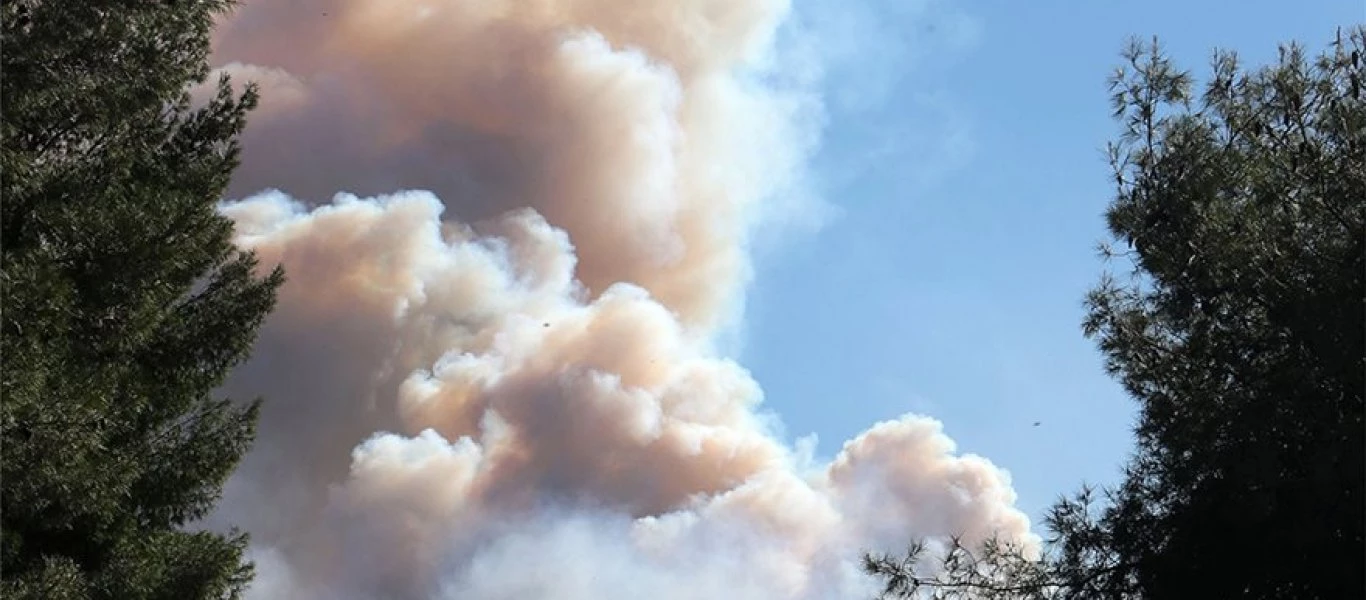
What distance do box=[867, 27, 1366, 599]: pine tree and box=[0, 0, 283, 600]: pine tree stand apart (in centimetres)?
782

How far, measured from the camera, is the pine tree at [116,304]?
11.0 m

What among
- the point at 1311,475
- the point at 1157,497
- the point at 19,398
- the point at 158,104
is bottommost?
the point at 19,398

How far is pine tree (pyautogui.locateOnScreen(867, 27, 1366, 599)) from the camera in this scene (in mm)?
11445

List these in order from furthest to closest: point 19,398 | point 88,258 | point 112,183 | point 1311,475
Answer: point 112,183 < point 88,258 < point 1311,475 < point 19,398

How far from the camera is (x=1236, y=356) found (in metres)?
12.9

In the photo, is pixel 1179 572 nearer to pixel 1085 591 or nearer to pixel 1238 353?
pixel 1085 591

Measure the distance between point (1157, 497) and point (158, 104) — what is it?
37.8ft

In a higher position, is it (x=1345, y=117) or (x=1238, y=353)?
(x=1345, y=117)

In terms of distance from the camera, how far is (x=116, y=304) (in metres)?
12.7

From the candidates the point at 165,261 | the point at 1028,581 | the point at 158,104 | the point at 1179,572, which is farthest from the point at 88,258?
the point at 1179,572

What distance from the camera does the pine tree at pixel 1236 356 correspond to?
11.4 m

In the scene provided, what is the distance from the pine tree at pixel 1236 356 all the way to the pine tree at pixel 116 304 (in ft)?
25.7

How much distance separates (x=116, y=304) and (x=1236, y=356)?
11.2 metres

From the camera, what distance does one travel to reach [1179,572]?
42.5 feet
